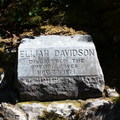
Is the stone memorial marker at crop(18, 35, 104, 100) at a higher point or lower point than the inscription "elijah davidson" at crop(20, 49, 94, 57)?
lower

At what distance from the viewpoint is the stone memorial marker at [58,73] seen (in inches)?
156

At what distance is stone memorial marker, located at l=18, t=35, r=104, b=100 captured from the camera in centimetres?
397

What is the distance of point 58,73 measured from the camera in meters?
3.98

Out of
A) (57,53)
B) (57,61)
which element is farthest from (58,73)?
(57,53)

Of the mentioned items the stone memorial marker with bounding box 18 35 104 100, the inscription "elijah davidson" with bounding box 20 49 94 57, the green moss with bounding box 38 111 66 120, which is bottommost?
the green moss with bounding box 38 111 66 120

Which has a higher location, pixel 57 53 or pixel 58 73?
pixel 57 53

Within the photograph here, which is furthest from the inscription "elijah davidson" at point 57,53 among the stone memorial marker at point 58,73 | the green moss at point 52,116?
the green moss at point 52,116

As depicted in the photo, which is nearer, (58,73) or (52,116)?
(52,116)

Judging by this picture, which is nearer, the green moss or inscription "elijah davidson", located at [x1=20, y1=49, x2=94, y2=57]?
the green moss

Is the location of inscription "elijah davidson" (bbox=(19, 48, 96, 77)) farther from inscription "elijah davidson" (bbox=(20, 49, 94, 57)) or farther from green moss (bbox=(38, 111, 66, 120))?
green moss (bbox=(38, 111, 66, 120))

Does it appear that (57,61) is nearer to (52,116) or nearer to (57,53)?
(57,53)

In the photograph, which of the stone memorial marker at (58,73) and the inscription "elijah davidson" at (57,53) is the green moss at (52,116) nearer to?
the stone memorial marker at (58,73)

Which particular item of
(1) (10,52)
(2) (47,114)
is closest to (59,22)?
(1) (10,52)

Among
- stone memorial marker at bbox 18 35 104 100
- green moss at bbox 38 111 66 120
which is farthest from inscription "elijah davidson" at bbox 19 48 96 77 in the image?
green moss at bbox 38 111 66 120
